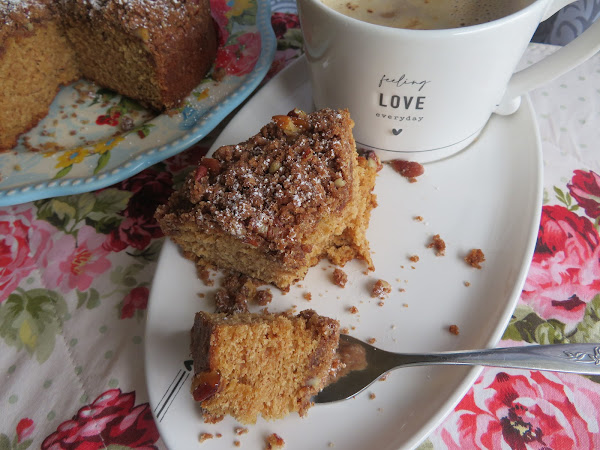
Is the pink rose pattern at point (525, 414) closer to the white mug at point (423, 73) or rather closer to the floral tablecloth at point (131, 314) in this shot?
the floral tablecloth at point (131, 314)

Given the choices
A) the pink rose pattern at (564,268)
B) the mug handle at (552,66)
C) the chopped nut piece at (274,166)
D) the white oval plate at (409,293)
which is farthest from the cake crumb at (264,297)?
the mug handle at (552,66)

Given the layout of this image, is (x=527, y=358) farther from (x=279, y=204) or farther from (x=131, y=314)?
(x=131, y=314)

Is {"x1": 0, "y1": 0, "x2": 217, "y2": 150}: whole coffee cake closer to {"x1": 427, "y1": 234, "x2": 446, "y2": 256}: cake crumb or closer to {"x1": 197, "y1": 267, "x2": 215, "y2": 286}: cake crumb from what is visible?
{"x1": 197, "y1": 267, "x2": 215, "y2": 286}: cake crumb

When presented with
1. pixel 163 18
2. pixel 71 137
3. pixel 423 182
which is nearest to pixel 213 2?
pixel 163 18

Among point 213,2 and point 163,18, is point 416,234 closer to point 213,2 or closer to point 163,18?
point 163,18

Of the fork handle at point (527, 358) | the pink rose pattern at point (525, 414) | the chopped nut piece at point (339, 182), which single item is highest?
the chopped nut piece at point (339, 182)

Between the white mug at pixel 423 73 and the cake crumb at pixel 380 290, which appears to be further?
the cake crumb at pixel 380 290
